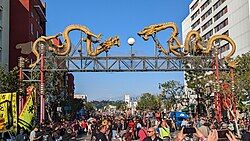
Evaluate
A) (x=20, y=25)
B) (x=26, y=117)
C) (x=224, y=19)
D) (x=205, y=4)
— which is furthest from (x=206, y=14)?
(x=26, y=117)

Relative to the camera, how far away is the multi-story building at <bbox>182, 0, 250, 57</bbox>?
6812 cm

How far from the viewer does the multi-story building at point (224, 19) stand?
224 feet

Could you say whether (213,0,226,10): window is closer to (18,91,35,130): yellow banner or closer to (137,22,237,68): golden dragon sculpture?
(137,22,237,68): golden dragon sculpture

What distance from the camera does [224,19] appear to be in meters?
78.1

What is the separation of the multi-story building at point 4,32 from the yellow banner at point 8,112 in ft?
114

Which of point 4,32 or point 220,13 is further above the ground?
point 220,13

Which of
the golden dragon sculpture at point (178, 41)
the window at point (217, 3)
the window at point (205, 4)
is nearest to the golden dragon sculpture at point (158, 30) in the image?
the golden dragon sculpture at point (178, 41)

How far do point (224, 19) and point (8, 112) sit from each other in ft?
209

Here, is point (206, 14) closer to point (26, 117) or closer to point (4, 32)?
point (4, 32)

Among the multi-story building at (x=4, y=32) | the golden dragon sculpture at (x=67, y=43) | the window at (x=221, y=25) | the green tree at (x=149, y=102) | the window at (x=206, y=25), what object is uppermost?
the window at (x=206, y=25)

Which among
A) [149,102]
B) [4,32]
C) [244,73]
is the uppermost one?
[4,32]

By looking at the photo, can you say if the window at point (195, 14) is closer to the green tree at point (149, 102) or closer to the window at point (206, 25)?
the window at point (206, 25)

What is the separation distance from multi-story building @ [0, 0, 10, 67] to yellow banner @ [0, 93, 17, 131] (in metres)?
34.7

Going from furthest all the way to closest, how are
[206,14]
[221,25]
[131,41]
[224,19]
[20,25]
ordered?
[206,14], [221,25], [224,19], [20,25], [131,41]
